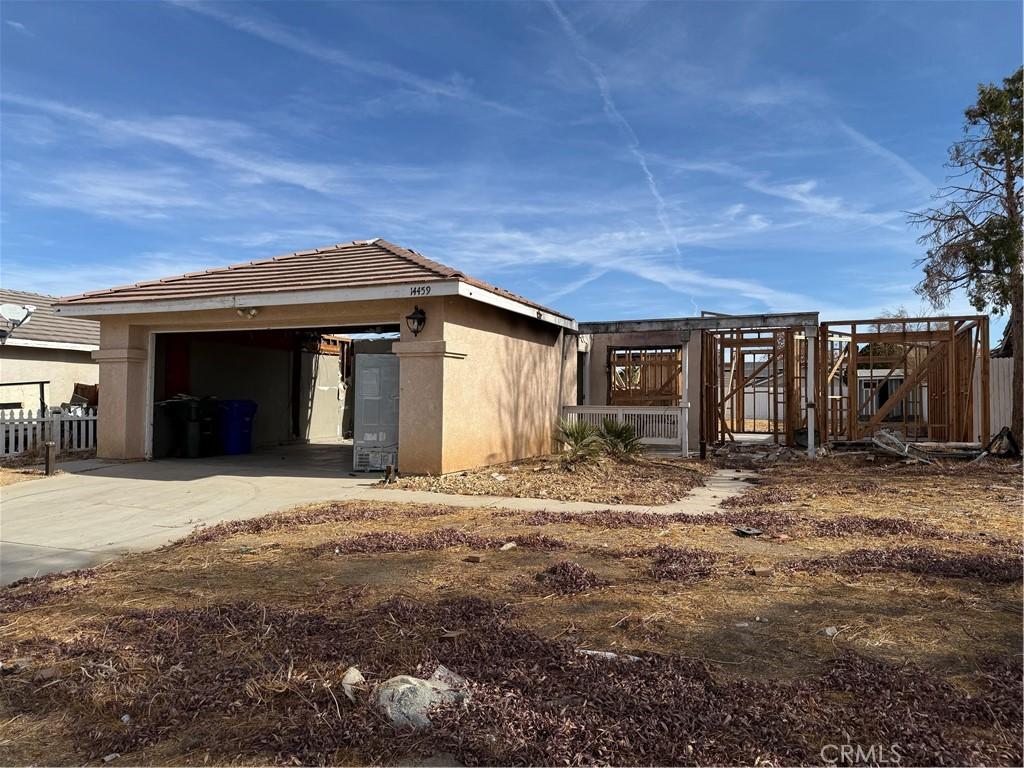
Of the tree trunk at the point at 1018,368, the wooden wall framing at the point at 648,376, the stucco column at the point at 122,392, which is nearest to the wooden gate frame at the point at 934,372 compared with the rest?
the tree trunk at the point at 1018,368

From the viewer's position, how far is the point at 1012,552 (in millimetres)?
5680

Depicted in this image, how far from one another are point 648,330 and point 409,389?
735 cm

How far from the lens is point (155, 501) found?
8844 millimetres

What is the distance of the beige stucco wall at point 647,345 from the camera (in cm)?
1692

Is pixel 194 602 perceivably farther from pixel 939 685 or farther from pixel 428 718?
pixel 939 685

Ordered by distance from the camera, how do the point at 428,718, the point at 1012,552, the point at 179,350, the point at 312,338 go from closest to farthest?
1. the point at 428,718
2. the point at 1012,552
3. the point at 179,350
4. the point at 312,338

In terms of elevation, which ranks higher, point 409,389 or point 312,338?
point 312,338

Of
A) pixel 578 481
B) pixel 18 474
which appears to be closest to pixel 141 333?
pixel 18 474

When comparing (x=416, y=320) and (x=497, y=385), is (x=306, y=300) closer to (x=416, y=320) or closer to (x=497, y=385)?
(x=416, y=320)

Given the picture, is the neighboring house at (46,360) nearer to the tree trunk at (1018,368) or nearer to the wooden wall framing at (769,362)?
the wooden wall framing at (769,362)

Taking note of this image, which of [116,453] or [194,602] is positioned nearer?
[194,602]

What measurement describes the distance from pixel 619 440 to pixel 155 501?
25.7 feet

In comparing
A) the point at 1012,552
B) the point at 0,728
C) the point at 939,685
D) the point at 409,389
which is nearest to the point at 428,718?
the point at 0,728

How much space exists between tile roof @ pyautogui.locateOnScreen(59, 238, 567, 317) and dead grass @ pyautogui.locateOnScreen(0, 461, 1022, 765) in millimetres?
5418
